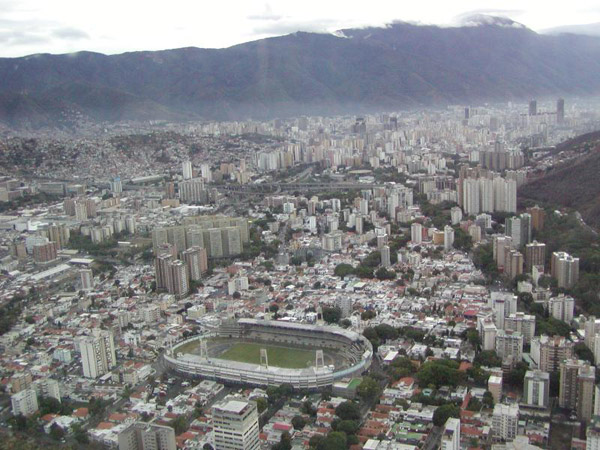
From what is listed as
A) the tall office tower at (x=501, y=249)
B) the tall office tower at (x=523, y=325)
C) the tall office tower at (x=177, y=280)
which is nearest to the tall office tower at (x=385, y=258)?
the tall office tower at (x=501, y=249)

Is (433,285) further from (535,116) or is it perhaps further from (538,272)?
(535,116)

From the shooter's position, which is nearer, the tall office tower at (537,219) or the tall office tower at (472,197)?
the tall office tower at (537,219)

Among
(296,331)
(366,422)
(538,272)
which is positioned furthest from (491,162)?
(366,422)

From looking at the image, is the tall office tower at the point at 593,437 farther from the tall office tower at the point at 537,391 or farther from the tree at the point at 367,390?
the tree at the point at 367,390

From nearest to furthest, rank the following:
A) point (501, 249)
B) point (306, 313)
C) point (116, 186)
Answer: point (306, 313), point (501, 249), point (116, 186)

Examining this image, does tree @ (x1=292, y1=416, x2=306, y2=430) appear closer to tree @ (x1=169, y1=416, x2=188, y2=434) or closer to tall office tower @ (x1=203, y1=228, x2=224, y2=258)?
tree @ (x1=169, y1=416, x2=188, y2=434)

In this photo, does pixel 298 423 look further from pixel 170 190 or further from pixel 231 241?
pixel 170 190

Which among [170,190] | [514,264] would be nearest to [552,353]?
[514,264]
